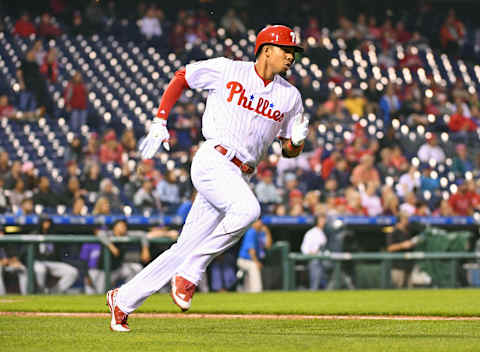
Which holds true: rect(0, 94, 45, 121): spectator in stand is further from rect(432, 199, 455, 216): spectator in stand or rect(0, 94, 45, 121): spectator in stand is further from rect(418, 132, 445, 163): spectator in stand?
rect(418, 132, 445, 163): spectator in stand

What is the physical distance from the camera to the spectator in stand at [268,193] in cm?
1584

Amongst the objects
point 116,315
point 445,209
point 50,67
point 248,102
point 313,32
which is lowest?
point 445,209

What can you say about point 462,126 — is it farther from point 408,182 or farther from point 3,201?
point 3,201

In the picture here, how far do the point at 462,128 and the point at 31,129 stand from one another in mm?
9166

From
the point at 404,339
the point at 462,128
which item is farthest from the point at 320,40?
the point at 404,339

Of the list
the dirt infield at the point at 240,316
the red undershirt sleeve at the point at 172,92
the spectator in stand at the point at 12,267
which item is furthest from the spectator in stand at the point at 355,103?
the red undershirt sleeve at the point at 172,92

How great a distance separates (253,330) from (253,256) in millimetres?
7298

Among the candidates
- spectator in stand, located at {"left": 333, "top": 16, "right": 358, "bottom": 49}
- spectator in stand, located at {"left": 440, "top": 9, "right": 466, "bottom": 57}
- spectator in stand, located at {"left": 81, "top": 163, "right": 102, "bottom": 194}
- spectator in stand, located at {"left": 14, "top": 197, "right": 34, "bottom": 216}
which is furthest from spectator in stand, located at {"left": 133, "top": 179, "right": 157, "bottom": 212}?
spectator in stand, located at {"left": 440, "top": 9, "right": 466, "bottom": 57}

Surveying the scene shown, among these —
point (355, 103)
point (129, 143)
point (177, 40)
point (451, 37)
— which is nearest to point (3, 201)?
point (129, 143)

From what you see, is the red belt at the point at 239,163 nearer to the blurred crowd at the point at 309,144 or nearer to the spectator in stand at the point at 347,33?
the blurred crowd at the point at 309,144

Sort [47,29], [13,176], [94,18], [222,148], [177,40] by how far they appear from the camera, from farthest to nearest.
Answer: [177,40]
[94,18]
[47,29]
[13,176]
[222,148]

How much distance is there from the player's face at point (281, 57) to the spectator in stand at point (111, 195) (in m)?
8.56

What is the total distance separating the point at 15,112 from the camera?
57.2ft

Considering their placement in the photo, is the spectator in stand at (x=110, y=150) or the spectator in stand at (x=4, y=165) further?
the spectator in stand at (x=110, y=150)
